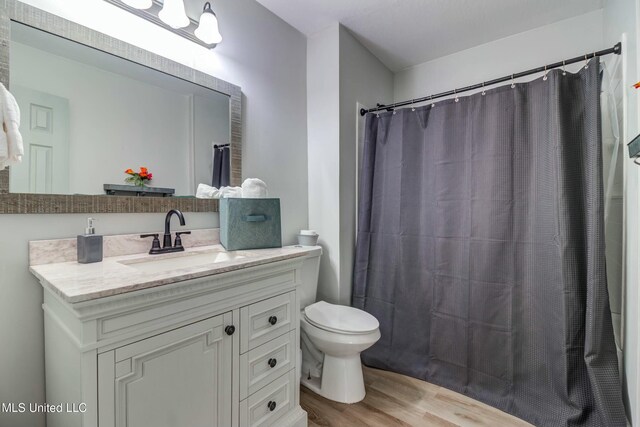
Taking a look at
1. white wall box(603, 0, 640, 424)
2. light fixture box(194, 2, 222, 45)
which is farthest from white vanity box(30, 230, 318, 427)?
white wall box(603, 0, 640, 424)

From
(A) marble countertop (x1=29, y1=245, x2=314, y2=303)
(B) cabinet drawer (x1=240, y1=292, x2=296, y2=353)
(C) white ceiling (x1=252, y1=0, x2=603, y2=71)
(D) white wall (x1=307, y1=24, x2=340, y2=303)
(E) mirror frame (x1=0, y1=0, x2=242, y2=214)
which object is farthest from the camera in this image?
(D) white wall (x1=307, y1=24, x2=340, y2=303)

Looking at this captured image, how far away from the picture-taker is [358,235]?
214cm

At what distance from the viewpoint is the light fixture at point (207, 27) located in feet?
4.62

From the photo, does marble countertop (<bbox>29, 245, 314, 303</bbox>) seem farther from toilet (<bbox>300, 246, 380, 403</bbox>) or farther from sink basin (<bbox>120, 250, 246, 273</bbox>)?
toilet (<bbox>300, 246, 380, 403</bbox>)

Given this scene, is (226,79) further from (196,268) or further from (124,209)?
(196,268)

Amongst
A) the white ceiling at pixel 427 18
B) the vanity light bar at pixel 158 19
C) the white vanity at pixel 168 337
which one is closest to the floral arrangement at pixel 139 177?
the white vanity at pixel 168 337

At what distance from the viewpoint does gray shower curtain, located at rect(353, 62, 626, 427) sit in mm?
1417

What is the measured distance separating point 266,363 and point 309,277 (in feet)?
2.20

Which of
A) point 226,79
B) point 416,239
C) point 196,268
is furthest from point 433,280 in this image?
point 226,79

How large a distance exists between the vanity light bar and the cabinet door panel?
1.35 m

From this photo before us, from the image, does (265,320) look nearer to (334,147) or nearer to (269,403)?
(269,403)

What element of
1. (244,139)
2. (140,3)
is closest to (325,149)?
(244,139)

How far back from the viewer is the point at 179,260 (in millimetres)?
1299

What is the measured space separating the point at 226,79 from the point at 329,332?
1542mm
